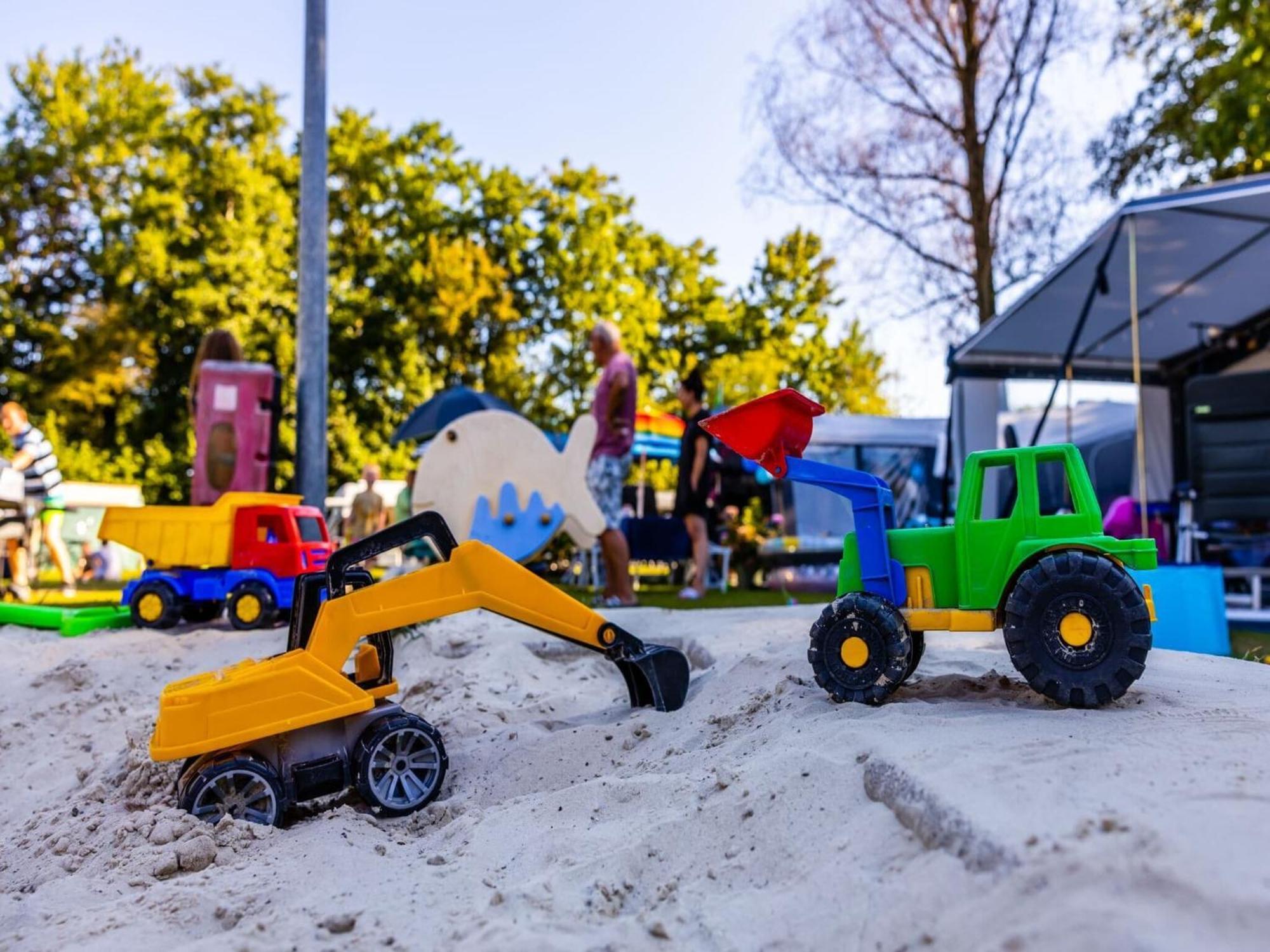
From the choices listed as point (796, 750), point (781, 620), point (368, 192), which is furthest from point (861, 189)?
point (368, 192)

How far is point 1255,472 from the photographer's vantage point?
638 cm

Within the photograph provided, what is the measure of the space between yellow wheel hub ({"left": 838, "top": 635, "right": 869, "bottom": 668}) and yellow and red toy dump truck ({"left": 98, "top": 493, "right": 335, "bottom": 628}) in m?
4.28

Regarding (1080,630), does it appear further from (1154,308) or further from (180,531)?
(1154,308)

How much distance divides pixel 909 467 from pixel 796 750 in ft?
34.7

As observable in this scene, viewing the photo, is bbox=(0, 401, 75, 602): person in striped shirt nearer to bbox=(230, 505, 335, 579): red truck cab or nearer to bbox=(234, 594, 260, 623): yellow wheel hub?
bbox=(230, 505, 335, 579): red truck cab

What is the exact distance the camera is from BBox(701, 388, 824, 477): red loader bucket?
3.20m

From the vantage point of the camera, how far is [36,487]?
8547 mm

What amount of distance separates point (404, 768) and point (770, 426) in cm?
173

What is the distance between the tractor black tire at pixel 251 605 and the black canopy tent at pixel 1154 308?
564 centimetres

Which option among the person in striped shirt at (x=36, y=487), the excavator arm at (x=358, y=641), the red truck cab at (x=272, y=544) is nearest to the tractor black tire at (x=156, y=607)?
the red truck cab at (x=272, y=544)

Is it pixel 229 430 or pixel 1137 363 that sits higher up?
pixel 1137 363

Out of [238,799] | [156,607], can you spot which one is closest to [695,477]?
[156,607]

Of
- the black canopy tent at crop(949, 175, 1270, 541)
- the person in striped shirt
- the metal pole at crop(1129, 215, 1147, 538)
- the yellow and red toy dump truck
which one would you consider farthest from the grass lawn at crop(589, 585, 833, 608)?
the person in striped shirt

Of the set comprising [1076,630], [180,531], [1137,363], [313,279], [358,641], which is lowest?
[358,641]
